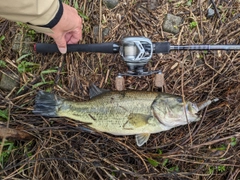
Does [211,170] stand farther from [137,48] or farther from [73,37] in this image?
[73,37]

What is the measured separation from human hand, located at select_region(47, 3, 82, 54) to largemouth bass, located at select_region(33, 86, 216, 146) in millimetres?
663

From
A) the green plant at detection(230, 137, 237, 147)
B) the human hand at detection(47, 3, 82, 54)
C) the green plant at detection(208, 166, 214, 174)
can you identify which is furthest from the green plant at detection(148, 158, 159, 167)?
the human hand at detection(47, 3, 82, 54)

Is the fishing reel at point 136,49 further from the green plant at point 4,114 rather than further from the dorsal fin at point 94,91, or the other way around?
the green plant at point 4,114

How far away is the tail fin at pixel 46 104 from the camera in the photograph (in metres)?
3.70

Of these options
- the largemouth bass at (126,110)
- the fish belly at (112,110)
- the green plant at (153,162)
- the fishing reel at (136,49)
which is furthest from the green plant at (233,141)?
the fishing reel at (136,49)

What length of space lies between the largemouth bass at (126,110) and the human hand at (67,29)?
0.66m

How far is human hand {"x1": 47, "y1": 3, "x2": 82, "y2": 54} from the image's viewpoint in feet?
10.4

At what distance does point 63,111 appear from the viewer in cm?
369

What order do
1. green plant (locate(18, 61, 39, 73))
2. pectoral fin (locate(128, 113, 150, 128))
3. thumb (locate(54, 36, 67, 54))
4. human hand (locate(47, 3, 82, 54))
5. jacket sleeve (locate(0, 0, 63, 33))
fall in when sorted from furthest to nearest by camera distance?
green plant (locate(18, 61, 39, 73)) → pectoral fin (locate(128, 113, 150, 128)) → thumb (locate(54, 36, 67, 54)) → human hand (locate(47, 3, 82, 54)) → jacket sleeve (locate(0, 0, 63, 33))

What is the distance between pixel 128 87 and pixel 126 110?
1.40ft

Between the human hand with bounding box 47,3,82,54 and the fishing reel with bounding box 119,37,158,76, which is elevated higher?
the human hand with bounding box 47,3,82,54

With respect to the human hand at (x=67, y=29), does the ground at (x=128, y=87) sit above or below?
below

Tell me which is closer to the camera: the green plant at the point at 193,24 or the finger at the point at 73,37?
the finger at the point at 73,37

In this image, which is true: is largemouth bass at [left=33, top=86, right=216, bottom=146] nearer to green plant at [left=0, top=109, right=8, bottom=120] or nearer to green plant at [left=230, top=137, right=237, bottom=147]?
green plant at [left=0, top=109, right=8, bottom=120]
